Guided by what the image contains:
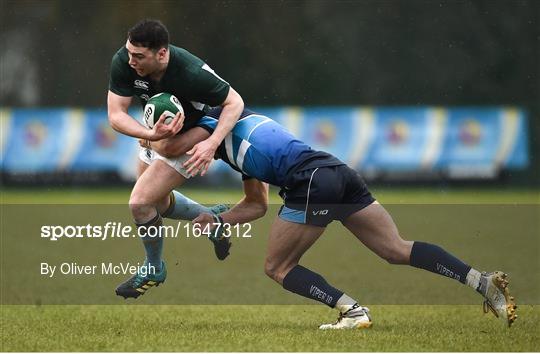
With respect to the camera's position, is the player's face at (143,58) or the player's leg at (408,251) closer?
the player's face at (143,58)

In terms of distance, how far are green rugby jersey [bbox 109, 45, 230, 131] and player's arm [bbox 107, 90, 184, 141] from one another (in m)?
0.06

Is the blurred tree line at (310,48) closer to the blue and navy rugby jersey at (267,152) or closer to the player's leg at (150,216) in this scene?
the player's leg at (150,216)

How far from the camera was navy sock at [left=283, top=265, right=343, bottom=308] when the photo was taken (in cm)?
671

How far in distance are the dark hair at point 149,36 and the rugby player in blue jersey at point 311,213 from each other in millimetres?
672

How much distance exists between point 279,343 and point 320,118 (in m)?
18.5

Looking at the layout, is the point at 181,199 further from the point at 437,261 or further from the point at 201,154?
the point at 437,261

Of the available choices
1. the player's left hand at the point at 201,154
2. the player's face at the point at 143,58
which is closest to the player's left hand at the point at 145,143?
the player's left hand at the point at 201,154

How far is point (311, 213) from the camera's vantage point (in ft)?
21.9

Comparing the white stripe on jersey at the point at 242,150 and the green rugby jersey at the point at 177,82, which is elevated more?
the green rugby jersey at the point at 177,82

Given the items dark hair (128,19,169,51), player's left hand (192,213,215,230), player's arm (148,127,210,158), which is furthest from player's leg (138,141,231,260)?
dark hair (128,19,169,51)

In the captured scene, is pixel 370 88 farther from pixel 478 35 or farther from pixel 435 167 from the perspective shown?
pixel 435 167

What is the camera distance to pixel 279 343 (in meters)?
6.20

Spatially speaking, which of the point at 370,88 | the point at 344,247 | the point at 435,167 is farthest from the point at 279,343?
the point at 370,88

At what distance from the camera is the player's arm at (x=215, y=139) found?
6762 mm
